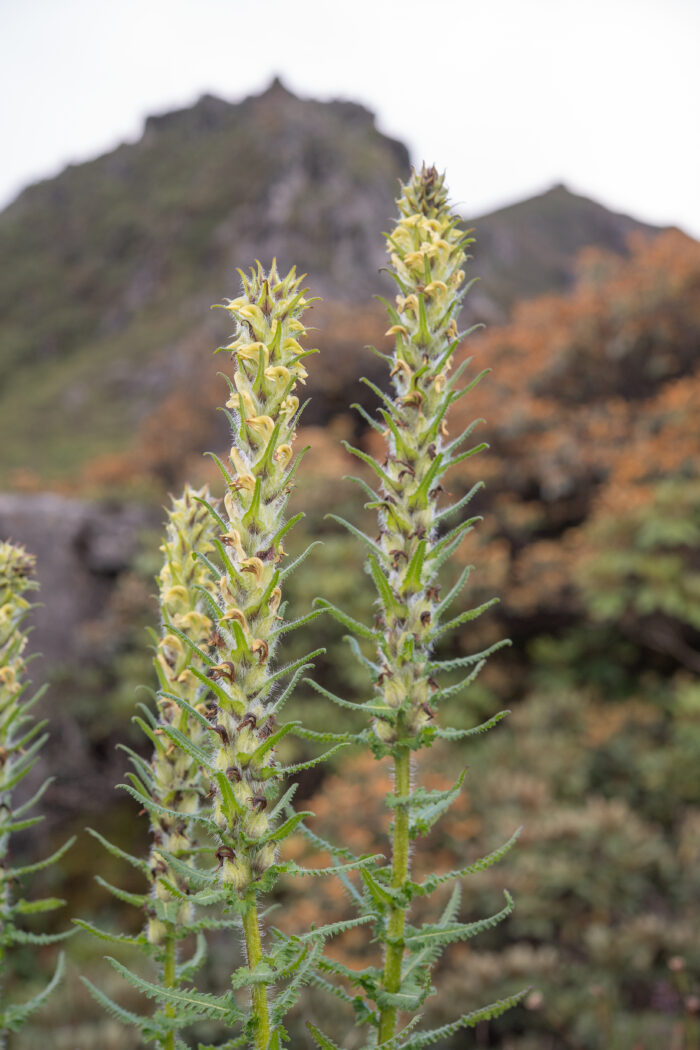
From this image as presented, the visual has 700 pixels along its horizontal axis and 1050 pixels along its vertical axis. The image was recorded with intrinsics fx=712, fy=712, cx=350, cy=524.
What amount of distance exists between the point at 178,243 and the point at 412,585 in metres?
59.5

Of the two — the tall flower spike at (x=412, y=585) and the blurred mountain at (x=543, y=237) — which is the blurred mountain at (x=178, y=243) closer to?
the blurred mountain at (x=543, y=237)

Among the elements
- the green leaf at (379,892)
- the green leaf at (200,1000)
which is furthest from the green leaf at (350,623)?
the green leaf at (200,1000)

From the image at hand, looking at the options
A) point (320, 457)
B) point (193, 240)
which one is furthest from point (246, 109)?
point (320, 457)

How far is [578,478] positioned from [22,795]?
6.22m

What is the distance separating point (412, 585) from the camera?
1.02 metres

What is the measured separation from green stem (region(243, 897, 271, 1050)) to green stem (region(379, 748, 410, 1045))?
0.64 feet

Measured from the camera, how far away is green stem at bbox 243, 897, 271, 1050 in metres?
0.83

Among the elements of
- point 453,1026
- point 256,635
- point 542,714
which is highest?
point 542,714

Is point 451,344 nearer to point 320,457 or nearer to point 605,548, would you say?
point 605,548

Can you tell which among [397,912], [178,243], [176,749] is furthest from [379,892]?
[178,243]

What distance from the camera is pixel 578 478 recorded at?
22.6 ft

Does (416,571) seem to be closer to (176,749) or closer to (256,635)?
(256,635)

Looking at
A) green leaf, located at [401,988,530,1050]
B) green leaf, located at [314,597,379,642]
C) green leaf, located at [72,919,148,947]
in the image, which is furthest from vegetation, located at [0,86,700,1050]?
green leaf, located at [314,597,379,642]

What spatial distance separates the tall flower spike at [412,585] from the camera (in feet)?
3.23
